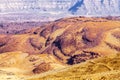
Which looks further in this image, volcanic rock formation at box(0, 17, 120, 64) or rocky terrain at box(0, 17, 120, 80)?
volcanic rock formation at box(0, 17, 120, 64)

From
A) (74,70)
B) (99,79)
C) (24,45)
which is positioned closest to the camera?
(99,79)

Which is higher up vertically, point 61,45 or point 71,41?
point 71,41

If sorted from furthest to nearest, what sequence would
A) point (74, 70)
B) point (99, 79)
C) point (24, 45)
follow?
point (24, 45) → point (74, 70) → point (99, 79)

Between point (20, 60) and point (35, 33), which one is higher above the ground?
point (35, 33)

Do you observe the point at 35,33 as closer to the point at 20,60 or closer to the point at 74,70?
the point at 20,60

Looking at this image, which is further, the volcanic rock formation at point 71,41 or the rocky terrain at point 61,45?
the volcanic rock formation at point 71,41

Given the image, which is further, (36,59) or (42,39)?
(42,39)

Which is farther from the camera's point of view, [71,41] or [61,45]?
[71,41]

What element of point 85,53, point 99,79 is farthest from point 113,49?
point 99,79
